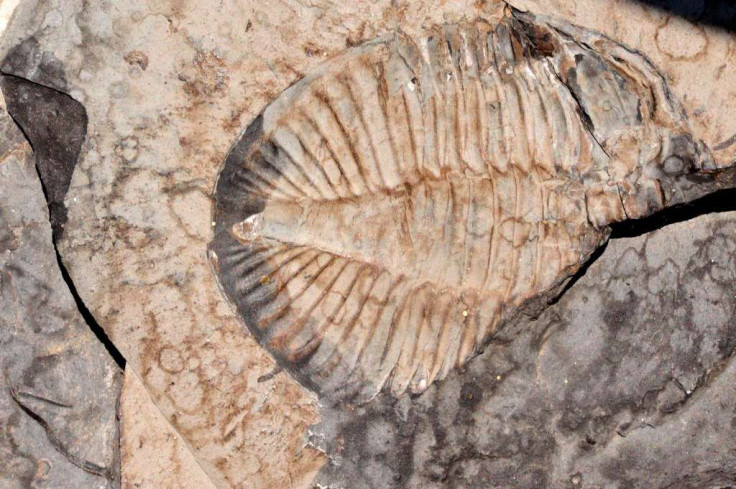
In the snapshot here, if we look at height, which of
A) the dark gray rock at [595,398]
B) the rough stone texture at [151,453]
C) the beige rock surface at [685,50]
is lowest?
the rough stone texture at [151,453]

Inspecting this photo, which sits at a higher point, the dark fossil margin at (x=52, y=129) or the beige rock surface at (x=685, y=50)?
the beige rock surface at (x=685, y=50)

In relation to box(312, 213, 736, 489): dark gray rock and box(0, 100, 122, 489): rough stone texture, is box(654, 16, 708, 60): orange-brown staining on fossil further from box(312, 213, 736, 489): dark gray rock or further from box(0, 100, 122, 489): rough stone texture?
box(0, 100, 122, 489): rough stone texture

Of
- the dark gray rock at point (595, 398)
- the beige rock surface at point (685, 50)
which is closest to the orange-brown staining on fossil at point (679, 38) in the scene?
the beige rock surface at point (685, 50)

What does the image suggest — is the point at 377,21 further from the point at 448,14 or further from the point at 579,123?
the point at 579,123

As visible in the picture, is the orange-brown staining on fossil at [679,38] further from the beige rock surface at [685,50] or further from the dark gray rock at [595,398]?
the dark gray rock at [595,398]

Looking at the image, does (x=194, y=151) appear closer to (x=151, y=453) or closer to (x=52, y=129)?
(x=52, y=129)

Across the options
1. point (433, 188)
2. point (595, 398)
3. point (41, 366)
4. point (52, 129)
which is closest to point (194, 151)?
point (52, 129)

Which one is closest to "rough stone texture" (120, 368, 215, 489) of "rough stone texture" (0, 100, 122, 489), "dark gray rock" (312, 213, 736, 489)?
"rough stone texture" (0, 100, 122, 489)
